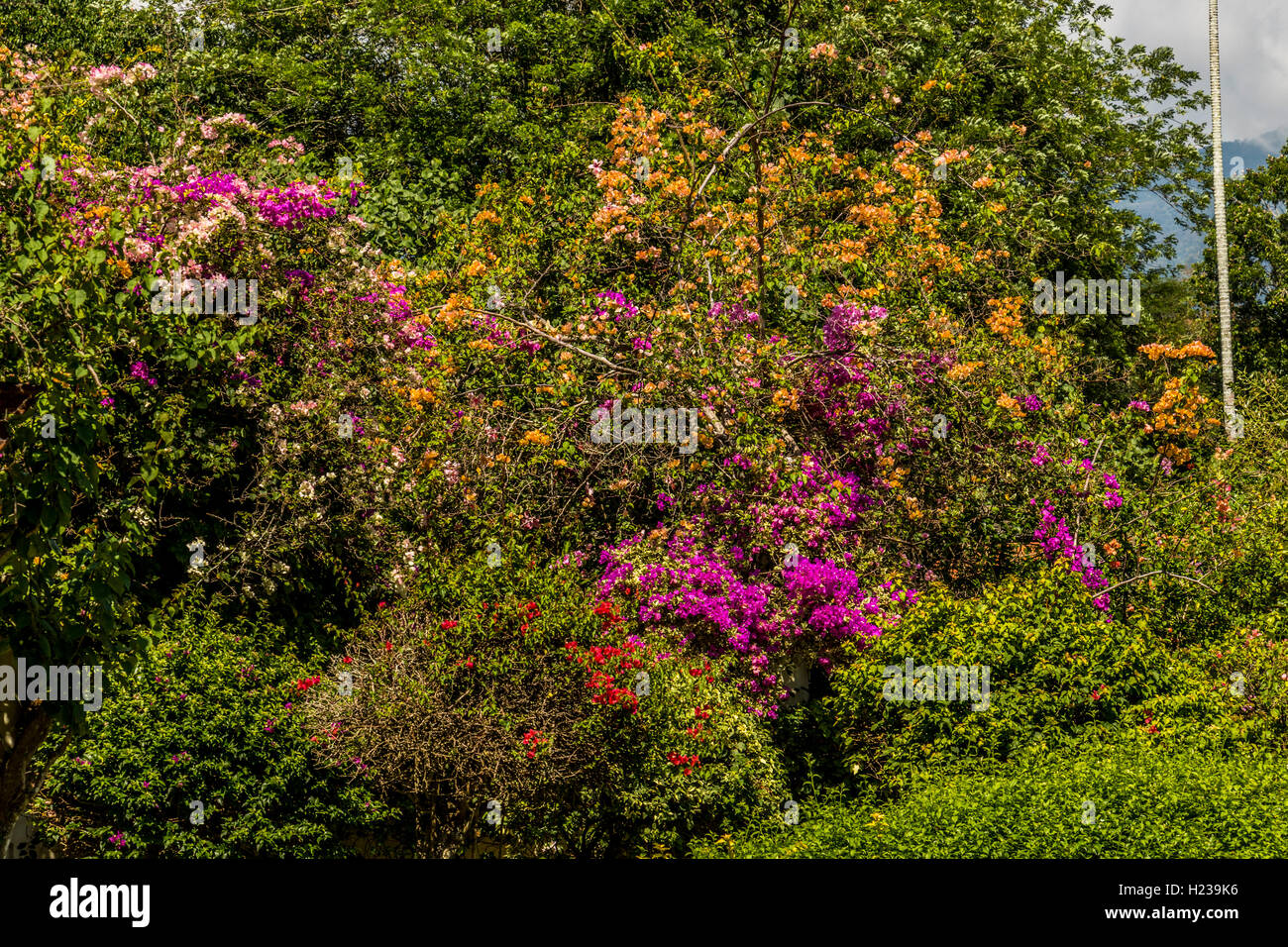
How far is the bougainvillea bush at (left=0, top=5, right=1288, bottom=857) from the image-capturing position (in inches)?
295

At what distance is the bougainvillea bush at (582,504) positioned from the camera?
748 centimetres

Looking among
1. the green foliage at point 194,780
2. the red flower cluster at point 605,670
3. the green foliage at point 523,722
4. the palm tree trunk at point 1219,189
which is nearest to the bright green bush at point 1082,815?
the green foliage at point 523,722

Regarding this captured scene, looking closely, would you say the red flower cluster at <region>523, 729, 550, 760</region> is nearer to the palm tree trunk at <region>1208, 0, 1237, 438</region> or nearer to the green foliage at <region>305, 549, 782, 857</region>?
the green foliage at <region>305, 549, 782, 857</region>

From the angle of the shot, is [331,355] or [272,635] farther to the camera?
[331,355]

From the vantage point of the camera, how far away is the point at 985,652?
29.3ft

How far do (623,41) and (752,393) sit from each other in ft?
13.3

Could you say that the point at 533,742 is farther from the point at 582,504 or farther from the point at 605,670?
the point at 582,504

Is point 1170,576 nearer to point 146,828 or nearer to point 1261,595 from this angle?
point 1261,595

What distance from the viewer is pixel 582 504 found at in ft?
34.6

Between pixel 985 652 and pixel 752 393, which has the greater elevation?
pixel 752 393


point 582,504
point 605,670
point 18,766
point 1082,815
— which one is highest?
point 582,504

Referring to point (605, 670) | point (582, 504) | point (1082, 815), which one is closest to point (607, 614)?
point (605, 670)
